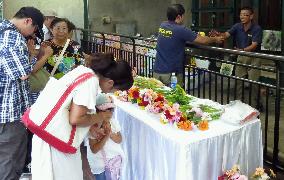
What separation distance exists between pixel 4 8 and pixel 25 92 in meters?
6.94

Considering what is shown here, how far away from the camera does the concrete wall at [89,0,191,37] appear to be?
10.3m

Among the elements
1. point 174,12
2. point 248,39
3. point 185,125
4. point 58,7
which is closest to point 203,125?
point 185,125

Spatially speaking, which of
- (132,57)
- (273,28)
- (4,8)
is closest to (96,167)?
(132,57)

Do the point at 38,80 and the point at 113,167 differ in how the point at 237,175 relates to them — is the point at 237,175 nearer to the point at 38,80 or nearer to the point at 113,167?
the point at 113,167

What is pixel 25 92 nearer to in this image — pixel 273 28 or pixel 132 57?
pixel 132 57

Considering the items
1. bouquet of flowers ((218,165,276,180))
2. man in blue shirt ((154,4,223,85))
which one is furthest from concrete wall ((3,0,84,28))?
bouquet of flowers ((218,165,276,180))

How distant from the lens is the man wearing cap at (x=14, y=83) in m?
3.14

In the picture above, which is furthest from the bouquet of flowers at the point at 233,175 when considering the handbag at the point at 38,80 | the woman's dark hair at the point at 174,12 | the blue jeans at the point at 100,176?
the woman's dark hair at the point at 174,12

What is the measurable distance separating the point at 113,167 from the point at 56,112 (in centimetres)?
99

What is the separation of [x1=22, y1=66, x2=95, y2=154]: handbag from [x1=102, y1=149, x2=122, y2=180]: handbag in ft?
2.45

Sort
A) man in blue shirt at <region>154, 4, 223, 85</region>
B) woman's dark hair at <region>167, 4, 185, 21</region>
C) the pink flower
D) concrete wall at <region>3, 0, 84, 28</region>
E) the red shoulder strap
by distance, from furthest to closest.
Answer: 1. concrete wall at <region>3, 0, 84, 28</region>
2. woman's dark hair at <region>167, 4, 185, 21</region>
3. man in blue shirt at <region>154, 4, 223, 85</region>
4. the pink flower
5. the red shoulder strap

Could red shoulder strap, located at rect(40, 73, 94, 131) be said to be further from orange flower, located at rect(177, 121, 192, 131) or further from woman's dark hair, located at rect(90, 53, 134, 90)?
orange flower, located at rect(177, 121, 192, 131)

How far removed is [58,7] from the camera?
10047 mm

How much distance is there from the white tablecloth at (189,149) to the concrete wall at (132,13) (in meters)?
7.15
